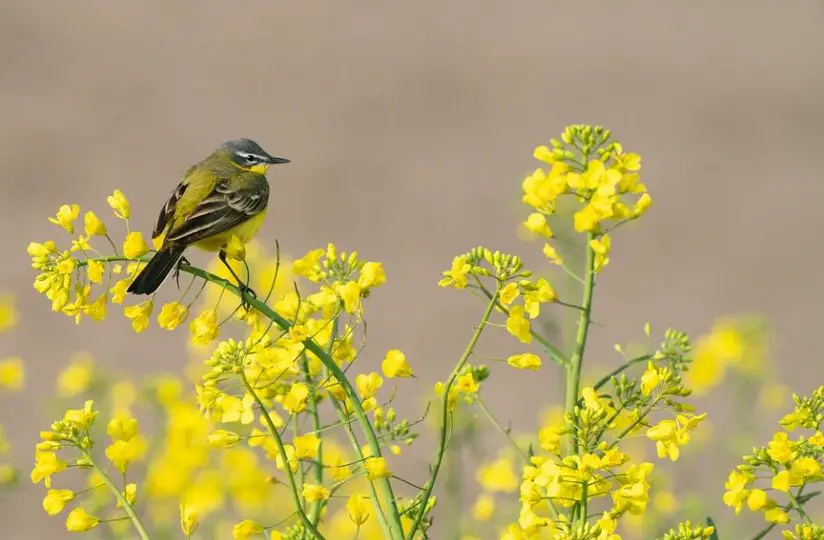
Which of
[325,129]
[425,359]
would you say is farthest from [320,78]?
[425,359]

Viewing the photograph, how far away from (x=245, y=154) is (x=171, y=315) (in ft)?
6.79

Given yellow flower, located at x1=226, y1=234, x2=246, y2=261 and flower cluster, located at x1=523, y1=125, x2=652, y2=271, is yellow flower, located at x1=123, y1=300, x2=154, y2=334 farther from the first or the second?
flower cluster, located at x1=523, y1=125, x2=652, y2=271

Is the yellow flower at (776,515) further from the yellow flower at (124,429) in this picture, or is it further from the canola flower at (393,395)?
the yellow flower at (124,429)

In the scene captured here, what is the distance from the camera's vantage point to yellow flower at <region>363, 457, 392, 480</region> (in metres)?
2.29

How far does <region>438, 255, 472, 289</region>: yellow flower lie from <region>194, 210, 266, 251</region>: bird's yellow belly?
55.2 inches

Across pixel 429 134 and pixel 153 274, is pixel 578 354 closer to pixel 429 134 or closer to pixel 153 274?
pixel 153 274

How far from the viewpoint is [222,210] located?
3.94 m

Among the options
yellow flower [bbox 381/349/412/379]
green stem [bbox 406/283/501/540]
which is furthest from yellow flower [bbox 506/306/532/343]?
yellow flower [bbox 381/349/412/379]

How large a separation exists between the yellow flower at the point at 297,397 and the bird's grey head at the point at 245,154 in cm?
228

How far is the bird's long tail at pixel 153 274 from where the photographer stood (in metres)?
2.80

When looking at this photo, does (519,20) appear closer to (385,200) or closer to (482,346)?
A: (385,200)

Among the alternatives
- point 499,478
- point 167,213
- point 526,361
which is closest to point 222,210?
point 167,213

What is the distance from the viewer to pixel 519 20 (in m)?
16.4

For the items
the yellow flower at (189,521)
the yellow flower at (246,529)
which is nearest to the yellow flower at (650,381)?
the yellow flower at (246,529)
